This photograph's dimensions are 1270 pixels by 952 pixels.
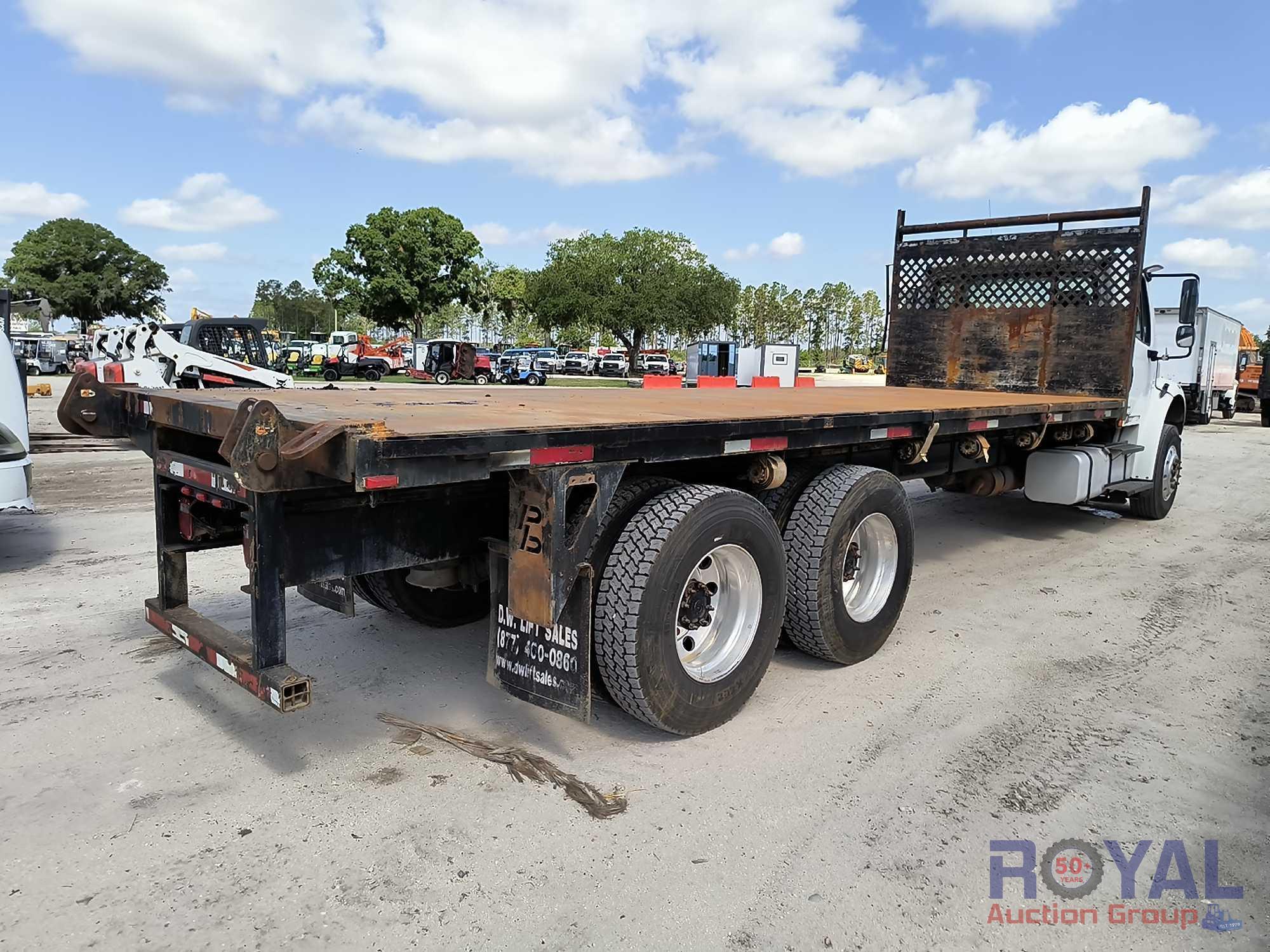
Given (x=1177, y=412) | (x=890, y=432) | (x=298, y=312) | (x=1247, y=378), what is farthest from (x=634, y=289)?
(x=298, y=312)

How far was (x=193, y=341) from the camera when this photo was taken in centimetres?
2186

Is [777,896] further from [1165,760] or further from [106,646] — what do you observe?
[106,646]

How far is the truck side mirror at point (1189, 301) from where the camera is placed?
7.97 m

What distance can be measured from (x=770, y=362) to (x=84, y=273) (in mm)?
53426

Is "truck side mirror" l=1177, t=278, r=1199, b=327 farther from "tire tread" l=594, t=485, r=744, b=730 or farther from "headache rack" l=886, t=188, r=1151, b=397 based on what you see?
"tire tread" l=594, t=485, r=744, b=730

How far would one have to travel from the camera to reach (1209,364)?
2245 centimetres

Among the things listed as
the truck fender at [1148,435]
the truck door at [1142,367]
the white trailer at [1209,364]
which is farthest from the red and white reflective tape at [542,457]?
the white trailer at [1209,364]

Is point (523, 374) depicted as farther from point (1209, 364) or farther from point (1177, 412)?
point (1177, 412)

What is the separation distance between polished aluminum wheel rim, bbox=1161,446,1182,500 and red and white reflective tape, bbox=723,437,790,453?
7.19m

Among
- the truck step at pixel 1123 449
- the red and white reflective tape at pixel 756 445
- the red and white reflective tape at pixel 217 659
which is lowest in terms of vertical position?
the red and white reflective tape at pixel 217 659

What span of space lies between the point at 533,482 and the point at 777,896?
164 centimetres

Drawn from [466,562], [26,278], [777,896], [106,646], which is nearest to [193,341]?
[106,646]

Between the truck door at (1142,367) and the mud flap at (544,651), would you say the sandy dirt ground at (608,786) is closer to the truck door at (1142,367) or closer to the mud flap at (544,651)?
the mud flap at (544,651)

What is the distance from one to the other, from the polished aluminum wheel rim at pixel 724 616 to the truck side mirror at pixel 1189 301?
6208 millimetres
